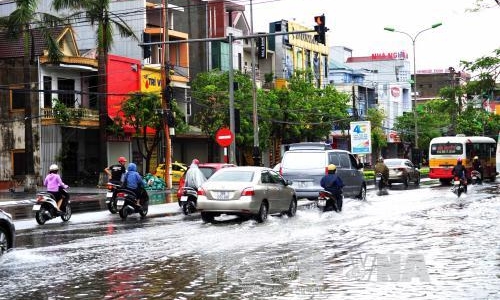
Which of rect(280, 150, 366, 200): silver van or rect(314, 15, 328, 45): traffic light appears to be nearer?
rect(314, 15, 328, 45): traffic light

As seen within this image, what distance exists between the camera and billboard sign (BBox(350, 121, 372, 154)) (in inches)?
1939

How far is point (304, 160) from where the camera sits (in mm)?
26781

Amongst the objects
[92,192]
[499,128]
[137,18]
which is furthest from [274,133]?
[499,128]

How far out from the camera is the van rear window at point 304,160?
87.4 ft

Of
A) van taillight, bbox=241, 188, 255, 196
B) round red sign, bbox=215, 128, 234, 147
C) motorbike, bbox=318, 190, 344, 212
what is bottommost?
motorbike, bbox=318, 190, 344, 212

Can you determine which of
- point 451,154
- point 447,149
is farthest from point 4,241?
point 447,149

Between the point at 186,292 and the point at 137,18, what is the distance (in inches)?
1860

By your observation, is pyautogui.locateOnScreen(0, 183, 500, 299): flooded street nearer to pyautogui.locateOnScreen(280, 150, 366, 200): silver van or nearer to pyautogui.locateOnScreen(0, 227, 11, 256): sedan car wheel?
pyautogui.locateOnScreen(0, 227, 11, 256): sedan car wheel

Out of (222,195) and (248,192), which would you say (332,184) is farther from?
(222,195)

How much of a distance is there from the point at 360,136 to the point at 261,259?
37.8 m

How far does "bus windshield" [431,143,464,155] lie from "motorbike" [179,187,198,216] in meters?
26.5

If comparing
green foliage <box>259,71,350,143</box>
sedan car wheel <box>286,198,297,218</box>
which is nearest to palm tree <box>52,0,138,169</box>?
green foliage <box>259,71,350,143</box>

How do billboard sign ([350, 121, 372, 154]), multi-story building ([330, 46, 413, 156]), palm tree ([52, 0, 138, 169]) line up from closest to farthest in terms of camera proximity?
palm tree ([52, 0, 138, 169]), billboard sign ([350, 121, 372, 154]), multi-story building ([330, 46, 413, 156])

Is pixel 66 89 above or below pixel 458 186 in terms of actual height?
above
